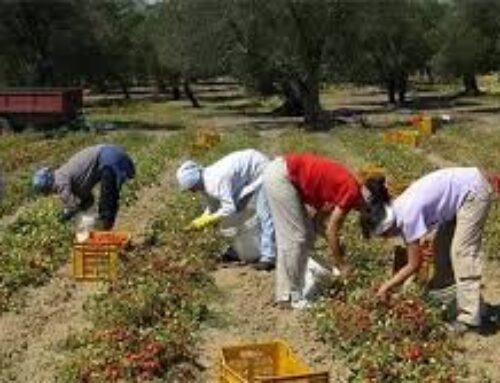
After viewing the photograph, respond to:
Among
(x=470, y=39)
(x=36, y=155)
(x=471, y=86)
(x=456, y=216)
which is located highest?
(x=456, y=216)

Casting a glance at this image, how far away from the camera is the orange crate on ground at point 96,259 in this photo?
11.8 m

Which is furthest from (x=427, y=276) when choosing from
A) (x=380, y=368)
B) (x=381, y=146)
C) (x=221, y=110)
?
(x=221, y=110)

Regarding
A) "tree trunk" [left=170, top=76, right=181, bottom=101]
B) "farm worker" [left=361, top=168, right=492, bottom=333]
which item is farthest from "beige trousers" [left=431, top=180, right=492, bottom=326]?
"tree trunk" [left=170, top=76, right=181, bottom=101]

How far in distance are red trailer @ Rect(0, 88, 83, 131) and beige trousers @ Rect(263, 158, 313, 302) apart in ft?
96.2

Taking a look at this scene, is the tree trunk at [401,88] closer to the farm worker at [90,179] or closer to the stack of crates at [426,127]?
the stack of crates at [426,127]

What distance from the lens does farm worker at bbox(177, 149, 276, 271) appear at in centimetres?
1133

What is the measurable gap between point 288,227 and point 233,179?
1536 mm

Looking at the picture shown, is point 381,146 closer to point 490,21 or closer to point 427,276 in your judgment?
point 427,276

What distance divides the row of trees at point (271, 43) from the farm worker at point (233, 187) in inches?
1168

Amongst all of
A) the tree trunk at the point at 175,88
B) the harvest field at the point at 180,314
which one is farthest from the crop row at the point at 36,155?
the tree trunk at the point at 175,88

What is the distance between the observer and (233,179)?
1166cm

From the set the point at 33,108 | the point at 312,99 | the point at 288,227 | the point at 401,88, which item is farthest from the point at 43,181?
the point at 401,88

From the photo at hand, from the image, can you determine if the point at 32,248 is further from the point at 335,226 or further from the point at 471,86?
the point at 471,86

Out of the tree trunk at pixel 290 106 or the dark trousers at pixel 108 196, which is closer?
the dark trousers at pixel 108 196
